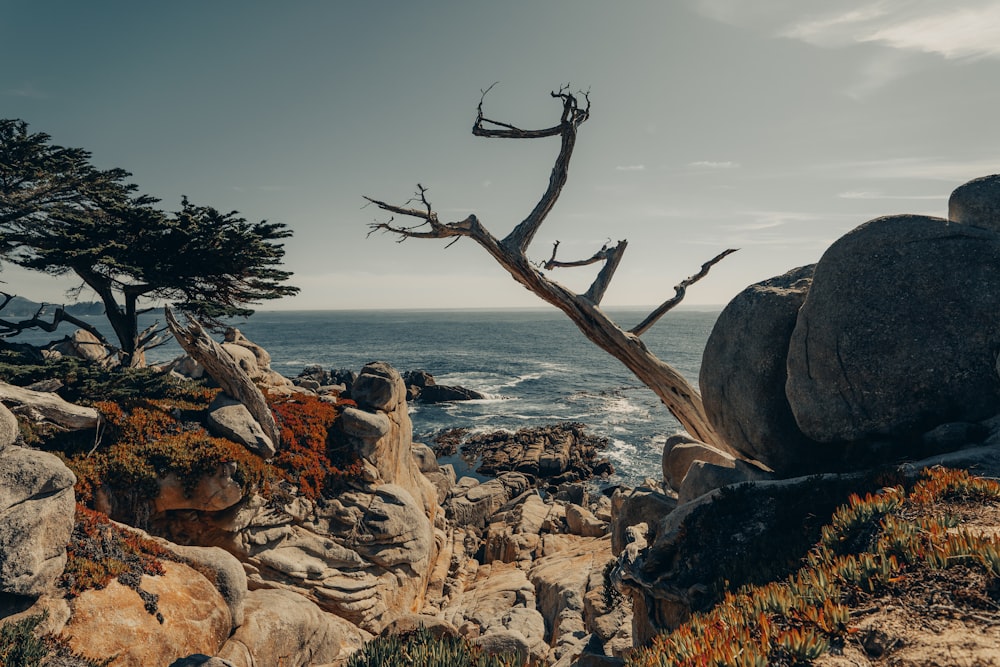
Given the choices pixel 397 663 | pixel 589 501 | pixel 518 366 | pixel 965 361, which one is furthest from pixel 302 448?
pixel 518 366

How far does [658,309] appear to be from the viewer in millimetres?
12180

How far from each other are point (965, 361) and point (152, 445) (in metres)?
17.1

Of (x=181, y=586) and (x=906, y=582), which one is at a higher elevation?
(x=906, y=582)

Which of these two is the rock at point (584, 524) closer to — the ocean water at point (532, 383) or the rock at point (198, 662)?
the ocean water at point (532, 383)

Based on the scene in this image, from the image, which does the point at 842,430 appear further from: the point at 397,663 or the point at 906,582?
the point at 397,663

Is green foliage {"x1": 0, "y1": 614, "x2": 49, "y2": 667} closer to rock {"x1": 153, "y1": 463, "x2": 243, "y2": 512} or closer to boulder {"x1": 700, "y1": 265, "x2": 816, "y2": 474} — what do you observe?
rock {"x1": 153, "y1": 463, "x2": 243, "y2": 512}

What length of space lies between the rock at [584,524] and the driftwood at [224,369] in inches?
592

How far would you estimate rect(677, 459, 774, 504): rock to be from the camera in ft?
30.0

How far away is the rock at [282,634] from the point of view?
10.1 meters

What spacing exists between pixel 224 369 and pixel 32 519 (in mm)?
6634

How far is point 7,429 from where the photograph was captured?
9430mm

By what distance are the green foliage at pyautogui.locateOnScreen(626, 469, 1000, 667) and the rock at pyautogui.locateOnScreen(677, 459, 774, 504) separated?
3257mm

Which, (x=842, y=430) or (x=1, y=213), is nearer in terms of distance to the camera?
(x=842, y=430)

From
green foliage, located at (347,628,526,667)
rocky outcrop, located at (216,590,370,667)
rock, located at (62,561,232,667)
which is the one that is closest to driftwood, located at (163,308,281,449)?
rocky outcrop, located at (216,590,370,667)
